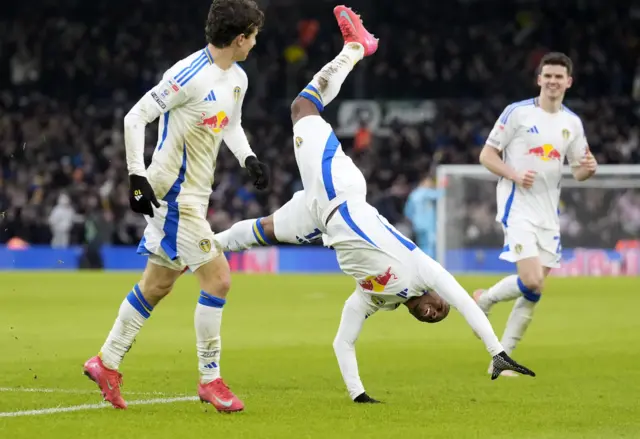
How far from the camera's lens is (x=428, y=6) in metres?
34.6

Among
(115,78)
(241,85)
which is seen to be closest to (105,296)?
(241,85)

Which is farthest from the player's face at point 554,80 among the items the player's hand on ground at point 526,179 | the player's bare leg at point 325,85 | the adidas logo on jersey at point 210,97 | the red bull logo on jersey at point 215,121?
the adidas logo on jersey at point 210,97

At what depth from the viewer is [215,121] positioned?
7723 mm

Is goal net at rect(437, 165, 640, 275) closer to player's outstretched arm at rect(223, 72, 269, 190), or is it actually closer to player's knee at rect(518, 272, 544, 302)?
player's knee at rect(518, 272, 544, 302)

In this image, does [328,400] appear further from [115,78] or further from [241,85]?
[115,78]

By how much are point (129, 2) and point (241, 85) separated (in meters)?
28.8

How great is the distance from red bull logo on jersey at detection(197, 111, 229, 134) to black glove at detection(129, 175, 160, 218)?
653 mm

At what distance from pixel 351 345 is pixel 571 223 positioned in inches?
830

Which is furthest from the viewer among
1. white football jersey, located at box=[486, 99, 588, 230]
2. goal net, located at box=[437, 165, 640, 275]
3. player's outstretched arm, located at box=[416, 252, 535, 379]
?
goal net, located at box=[437, 165, 640, 275]

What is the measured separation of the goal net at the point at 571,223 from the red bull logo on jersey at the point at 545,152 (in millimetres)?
16847

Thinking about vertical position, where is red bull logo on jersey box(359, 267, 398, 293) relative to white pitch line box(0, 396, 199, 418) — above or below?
above

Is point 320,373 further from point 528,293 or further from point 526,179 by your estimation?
point 526,179

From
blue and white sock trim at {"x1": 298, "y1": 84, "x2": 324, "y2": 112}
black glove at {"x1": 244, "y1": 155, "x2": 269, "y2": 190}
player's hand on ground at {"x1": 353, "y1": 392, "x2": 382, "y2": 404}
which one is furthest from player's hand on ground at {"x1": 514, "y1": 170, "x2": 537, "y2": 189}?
player's hand on ground at {"x1": 353, "y1": 392, "x2": 382, "y2": 404}

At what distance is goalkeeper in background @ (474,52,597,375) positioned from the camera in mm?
10094
